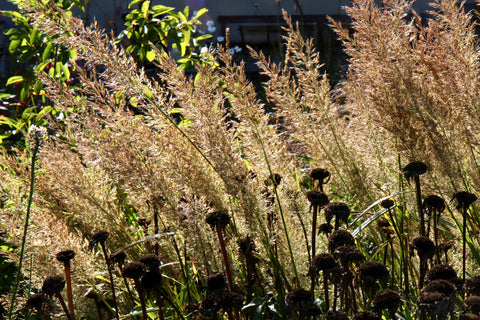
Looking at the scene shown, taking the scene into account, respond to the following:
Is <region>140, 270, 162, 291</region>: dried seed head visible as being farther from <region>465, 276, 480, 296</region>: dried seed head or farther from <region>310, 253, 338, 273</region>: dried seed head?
<region>465, 276, 480, 296</region>: dried seed head

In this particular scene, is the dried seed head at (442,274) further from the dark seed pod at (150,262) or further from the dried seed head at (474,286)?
the dark seed pod at (150,262)

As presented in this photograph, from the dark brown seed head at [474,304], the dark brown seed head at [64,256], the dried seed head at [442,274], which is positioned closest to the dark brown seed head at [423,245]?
the dried seed head at [442,274]

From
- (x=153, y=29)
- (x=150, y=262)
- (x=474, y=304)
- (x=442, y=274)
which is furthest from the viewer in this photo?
(x=153, y=29)

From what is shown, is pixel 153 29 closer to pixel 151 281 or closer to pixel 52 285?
pixel 52 285

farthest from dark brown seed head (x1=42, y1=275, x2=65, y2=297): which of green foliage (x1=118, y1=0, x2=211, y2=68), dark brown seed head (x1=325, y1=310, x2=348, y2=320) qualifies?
green foliage (x1=118, y1=0, x2=211, y2=68)

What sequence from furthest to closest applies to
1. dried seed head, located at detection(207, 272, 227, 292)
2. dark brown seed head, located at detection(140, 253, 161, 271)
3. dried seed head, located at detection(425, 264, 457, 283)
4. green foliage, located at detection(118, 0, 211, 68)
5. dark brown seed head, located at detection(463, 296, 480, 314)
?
green foliage, located at detection(118, 0, 211, 68) → dark brown seed head, located at detection(140, 253, 161, 271) → dried seed head, located at detection(207, 272, 227, 292) → dried seed head, located at detection(425, 264, 457, 283) → dark brown seed head, located at detection(463, 296, 480, 314)

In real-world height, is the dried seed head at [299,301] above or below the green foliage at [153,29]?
below

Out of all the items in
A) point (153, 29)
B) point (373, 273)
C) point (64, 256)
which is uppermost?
point (153, 29)

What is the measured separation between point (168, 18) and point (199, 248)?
2.53 meters

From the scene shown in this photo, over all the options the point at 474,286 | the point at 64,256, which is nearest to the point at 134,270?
the point at 64,256

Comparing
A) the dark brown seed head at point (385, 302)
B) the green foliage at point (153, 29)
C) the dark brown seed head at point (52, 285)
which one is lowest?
the dark brown seed head at point (385, 302)

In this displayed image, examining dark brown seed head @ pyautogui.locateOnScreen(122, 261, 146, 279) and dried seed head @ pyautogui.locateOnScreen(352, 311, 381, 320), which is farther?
dark brown seed head @ pyautogui.locateOnScreen(122, 261, 146, 279)

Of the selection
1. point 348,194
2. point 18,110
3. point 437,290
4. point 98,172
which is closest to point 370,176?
point 348,194

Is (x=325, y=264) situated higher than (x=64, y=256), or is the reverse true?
(x=64, y=256)
